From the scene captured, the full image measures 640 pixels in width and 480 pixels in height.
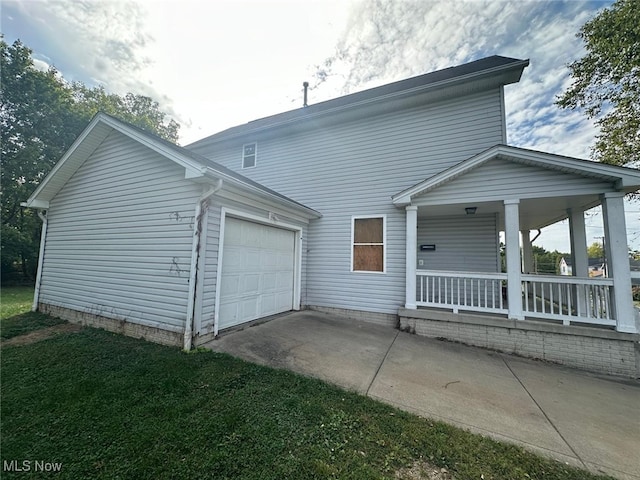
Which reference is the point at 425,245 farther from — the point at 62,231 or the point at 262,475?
the point at 62,231

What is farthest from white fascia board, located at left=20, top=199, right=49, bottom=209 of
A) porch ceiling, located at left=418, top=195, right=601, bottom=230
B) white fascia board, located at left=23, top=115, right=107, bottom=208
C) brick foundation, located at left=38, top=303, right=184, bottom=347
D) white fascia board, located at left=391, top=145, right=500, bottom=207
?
porch ceiling, located at left=418, top=195, right=601, bottom=230

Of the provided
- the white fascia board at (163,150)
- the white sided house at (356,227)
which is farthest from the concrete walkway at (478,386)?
the white fascia board at (163,150)

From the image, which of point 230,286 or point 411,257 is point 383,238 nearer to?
point 411,257

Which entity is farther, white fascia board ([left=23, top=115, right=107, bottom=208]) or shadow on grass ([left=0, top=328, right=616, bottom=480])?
white fascia board ([left=23, top=115, right=107, bottom=208])

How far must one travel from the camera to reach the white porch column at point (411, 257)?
591 cm

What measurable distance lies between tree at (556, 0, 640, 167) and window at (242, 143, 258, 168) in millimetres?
11649

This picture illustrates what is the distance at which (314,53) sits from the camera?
813cm

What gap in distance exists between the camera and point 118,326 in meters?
5.36

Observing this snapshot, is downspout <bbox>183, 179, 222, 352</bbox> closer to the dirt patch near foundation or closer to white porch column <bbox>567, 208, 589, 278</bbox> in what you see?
the dirt patch near foundation

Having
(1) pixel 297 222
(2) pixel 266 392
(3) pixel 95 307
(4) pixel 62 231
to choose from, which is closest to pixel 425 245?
(1) pixel 297 222

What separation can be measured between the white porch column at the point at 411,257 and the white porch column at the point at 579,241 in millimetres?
3906

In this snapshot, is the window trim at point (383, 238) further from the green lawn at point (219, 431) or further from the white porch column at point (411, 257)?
the green lawn at point (219, 431)

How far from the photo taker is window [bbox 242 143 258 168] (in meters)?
9.27

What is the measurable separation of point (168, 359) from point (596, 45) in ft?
50.6
